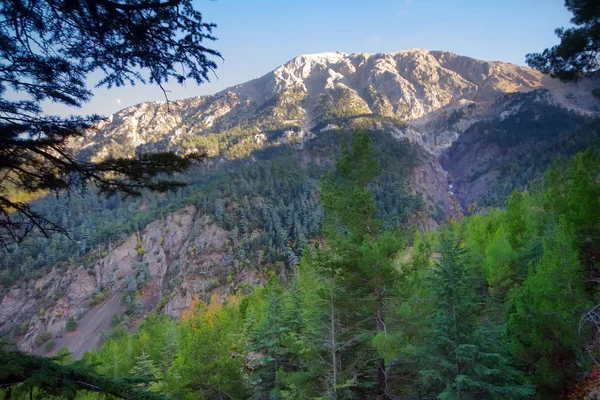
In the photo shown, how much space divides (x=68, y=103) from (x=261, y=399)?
688 inches

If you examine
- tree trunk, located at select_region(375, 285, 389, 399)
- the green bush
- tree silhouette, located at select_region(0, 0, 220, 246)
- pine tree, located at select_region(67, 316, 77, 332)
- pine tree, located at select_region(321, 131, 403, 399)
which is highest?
tree silhouette, located at select_region(0, 0, 220, 246)

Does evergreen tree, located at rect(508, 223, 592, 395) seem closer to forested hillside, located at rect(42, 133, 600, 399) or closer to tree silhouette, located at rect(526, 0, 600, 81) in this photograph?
forested hillside, located at rect(42, 133, 600, 399)

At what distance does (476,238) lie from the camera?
94.4 feet

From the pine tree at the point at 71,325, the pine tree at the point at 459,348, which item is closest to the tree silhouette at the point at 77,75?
the pine tree at the point at 459,348

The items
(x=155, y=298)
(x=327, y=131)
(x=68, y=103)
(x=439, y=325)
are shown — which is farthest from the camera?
(x=327, y=131)

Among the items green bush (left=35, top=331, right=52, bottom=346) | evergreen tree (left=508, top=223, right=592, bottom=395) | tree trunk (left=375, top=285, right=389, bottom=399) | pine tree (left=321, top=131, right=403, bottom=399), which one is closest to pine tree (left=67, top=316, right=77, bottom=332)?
green bush (left=35, top=331, right=52, bottom=346)

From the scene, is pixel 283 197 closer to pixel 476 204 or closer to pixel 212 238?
pixel 212 238

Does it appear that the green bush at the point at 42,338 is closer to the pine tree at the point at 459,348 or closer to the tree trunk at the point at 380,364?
the tree trunk at the point at 380,364

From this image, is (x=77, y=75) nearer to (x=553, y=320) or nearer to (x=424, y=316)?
(x=424, y=316)

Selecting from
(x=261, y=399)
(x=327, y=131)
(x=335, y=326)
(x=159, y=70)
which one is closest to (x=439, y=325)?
(x=335, y=326)

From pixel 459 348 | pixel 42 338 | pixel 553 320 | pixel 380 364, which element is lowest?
pixel 42 338

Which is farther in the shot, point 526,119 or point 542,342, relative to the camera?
point 526,119

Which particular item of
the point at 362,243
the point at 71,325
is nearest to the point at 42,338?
the point at 71,325

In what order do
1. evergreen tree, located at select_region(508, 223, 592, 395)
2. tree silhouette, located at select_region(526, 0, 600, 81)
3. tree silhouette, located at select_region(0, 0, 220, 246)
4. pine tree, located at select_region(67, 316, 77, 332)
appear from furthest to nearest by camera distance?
pine tree, located at select_region(67, 316, 77, 332), evergreen tree, located at select_region(508, 223, 592, 395), tree silhouette, located at select_region(526, 0, 600, 81), tree silhouette, located at select_region(0, 0, 220, 246)
